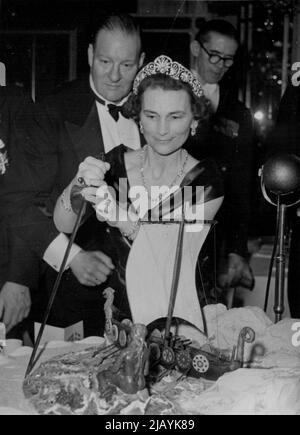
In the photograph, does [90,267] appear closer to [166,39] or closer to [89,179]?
[89,179]

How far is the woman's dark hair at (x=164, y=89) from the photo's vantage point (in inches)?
69.0

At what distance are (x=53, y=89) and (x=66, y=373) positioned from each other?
857 mm

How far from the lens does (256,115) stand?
1959mm

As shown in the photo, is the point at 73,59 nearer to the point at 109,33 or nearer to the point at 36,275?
the point at 109,33

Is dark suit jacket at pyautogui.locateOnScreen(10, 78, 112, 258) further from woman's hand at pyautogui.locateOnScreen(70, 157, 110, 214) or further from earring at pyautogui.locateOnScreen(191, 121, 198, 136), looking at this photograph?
earring at pyautogui.locateOnScreen(191, 121, 198, 136)

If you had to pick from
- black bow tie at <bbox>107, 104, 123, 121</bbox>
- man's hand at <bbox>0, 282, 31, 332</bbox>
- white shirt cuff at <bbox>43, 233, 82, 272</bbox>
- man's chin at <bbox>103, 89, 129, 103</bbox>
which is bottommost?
man's hand at <bbox>0, 282, 31, 332</bbox>

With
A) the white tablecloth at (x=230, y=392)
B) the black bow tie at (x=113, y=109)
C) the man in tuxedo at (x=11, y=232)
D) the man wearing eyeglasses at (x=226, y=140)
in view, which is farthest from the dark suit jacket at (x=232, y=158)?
the man in tuxedo at (x=11, y=232)

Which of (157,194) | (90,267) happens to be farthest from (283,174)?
(90,267)

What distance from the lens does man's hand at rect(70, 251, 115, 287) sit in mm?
1925

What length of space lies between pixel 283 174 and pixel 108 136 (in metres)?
0.53

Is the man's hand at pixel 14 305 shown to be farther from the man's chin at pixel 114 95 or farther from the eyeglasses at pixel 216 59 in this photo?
the eyeglasses at pixel 216 59

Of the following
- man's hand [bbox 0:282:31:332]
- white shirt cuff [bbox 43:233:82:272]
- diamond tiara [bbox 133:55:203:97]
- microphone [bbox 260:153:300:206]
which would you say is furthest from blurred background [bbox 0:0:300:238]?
man's hand [bbox 0:282:31:332]

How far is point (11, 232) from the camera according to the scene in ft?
6.50

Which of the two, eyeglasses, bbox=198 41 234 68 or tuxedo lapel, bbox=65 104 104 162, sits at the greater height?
eyeglasses, bbox=198 41 234 68
